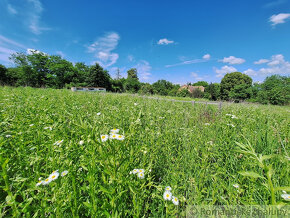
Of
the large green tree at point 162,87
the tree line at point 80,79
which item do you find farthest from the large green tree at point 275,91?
the large green tree at point 162,87

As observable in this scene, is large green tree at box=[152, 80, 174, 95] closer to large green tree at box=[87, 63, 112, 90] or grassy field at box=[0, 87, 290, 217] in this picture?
large green tree at box=[87, 63, 112, 90]

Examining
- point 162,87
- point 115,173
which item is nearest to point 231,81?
point 162,87

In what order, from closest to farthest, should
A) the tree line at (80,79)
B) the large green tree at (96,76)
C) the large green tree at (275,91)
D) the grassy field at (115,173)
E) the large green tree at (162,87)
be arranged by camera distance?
the grassy field at (115,173) → the large green tree at (275,91) → the tree line at (80,79) → the large green tree at (96,76) → the large green tree at (162,87)

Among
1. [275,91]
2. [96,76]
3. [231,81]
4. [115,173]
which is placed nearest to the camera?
[115,173]

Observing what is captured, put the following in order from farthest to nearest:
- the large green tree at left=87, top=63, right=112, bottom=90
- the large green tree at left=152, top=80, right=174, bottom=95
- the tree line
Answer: the large green tree at left=152, top=80, right=174, bottom=95, the large green tree at left=87, top=63, right=112, bottom=90, the tree line

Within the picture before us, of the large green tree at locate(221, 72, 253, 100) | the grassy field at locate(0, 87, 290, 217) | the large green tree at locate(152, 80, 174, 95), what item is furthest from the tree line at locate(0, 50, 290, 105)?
the grassy field at locate(0, 87, 290, 217)

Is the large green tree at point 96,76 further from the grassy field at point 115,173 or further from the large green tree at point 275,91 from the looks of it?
the grassy field at point 115,173

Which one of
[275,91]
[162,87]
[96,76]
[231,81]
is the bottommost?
[275,91]

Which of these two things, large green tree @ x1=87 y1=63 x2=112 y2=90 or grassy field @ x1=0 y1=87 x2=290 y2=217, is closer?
grassy field @ x1=0 y1=87 x2=290 y2=217

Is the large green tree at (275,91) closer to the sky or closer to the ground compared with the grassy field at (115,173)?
closer to the sky

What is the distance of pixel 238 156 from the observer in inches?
71.4

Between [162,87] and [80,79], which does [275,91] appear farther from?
[80,79]

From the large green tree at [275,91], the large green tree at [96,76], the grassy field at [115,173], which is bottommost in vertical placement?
the grassy field at [115,173]

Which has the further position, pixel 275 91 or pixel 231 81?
pixel 231 81
